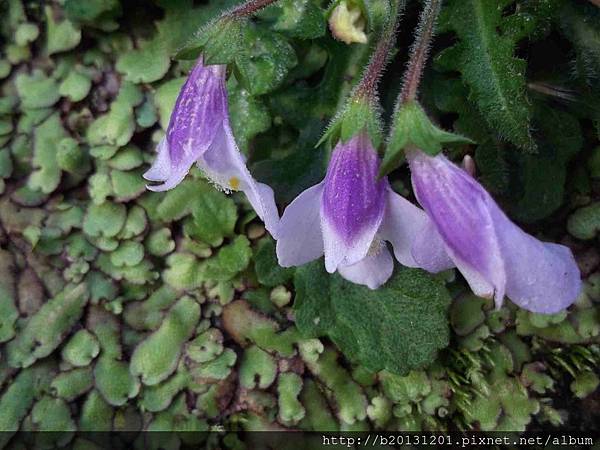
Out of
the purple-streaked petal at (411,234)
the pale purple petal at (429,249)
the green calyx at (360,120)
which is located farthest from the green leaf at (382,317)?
the green calyx at (360,120)

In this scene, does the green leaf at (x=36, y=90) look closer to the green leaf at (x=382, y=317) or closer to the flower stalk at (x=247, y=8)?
the flower stalk at (x=247, y=8)

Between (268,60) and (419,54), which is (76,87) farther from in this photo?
(419,54)

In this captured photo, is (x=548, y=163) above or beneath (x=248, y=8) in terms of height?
Result: beneath

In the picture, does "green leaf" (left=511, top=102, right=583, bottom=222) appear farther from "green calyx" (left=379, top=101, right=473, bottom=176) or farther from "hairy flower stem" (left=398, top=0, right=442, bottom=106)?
"green calyx" (left=379, top=101, right=473, bottom=176)

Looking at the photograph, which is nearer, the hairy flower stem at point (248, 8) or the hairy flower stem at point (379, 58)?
the hairy flower stem at point (379, 58)

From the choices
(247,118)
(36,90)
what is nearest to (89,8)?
(36,90)

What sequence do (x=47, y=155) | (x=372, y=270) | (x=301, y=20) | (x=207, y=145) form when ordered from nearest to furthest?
(x=207, y=145), (x=372, y=270), (x=301, y=20), (x=47, y=155)
